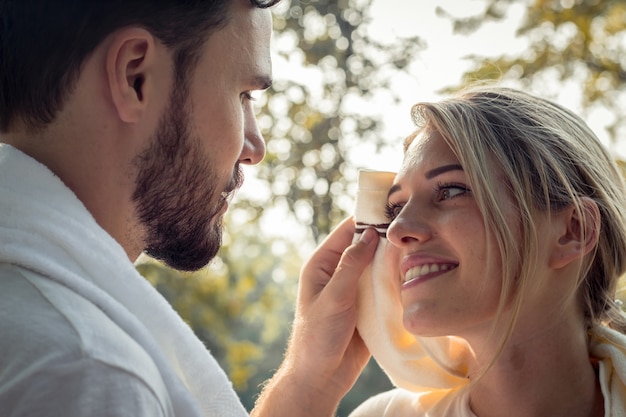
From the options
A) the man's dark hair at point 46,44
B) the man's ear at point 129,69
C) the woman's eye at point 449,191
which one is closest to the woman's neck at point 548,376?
the woman's eye at point 449,191

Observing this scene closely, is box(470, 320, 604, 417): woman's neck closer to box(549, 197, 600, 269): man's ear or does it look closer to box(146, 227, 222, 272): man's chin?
box(549, 197, 600, 269): man's ear

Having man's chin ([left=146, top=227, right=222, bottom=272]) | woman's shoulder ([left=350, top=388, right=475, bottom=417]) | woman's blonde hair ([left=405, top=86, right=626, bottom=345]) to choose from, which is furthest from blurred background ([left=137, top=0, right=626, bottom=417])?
man's chin ([left=146, top=227, right=222, bottom=272])

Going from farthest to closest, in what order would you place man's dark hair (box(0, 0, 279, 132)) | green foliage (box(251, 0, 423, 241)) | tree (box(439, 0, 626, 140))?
1. green foliage (box(251, 0, 423, 241))
2. tree (box(439, 0, 626, 140))
3. man's dark hair (box(0, 0, 279, 132))

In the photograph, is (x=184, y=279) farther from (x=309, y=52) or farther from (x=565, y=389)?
(x=565, y=389)

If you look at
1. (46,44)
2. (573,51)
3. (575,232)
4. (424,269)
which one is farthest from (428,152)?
(573,51)

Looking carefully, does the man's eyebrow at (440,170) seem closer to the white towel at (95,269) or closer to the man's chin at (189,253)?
the man's chin at (189,253)

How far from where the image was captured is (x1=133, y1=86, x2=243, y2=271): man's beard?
162 cm

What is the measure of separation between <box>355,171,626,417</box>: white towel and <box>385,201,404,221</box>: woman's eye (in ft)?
0.04

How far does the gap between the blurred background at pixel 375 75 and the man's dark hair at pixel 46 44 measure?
2.81 m

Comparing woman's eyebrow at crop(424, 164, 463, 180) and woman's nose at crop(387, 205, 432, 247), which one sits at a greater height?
woman's eyebrow at crop(424, 164, 463, 180)

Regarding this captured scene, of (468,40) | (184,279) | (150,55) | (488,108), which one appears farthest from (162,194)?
(184,279)

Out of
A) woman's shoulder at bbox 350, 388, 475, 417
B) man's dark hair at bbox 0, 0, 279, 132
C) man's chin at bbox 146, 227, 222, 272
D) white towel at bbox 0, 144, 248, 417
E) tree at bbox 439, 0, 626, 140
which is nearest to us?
white towel at bbox 0, 144, 248, 417

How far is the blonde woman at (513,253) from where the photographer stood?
1.90m

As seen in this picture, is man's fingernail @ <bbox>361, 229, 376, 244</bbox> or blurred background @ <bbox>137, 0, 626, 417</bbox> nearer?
man's fingernail @ <bbox>361, 229, 376, 244</bbox>
